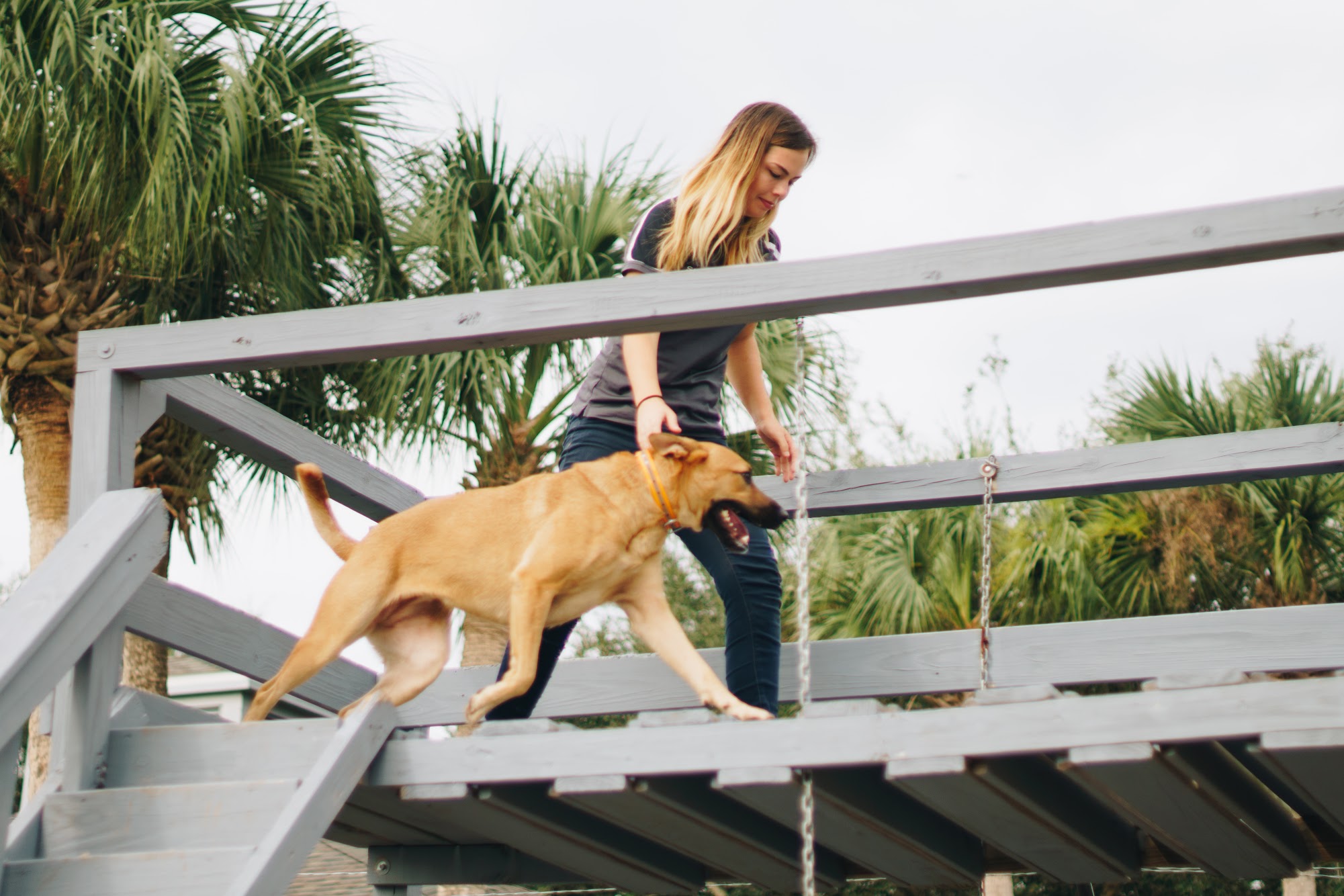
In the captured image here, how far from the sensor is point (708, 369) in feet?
11.3

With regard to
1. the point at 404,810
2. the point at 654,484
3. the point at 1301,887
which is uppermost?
the point at 654,484

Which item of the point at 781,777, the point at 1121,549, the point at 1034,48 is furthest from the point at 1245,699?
the point at 1034,48

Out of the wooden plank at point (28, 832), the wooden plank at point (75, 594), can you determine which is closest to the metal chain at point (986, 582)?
the wooden plank at point (75, 594)

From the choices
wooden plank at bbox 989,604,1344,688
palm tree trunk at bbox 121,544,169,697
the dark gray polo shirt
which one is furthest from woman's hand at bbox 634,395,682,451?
palm tree trunk at bbox 121,544,169,697

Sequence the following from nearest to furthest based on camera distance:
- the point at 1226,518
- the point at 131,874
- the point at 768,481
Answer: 1. the point at 131,874
2. the point at 768,481
3. the point at 1226,518

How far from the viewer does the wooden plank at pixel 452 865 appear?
11.9 ft

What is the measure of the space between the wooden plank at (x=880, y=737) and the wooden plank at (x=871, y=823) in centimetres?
8

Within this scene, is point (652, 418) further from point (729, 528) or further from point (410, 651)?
point (410, 651)

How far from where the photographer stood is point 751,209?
3301 millimetres

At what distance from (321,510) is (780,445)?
133 cm

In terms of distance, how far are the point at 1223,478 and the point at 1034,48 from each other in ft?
32.7

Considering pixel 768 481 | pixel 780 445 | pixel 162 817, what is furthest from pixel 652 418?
pixel 162 817

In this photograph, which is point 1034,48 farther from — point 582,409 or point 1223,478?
point 582,409

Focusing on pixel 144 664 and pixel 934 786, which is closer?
pixel 934 786
